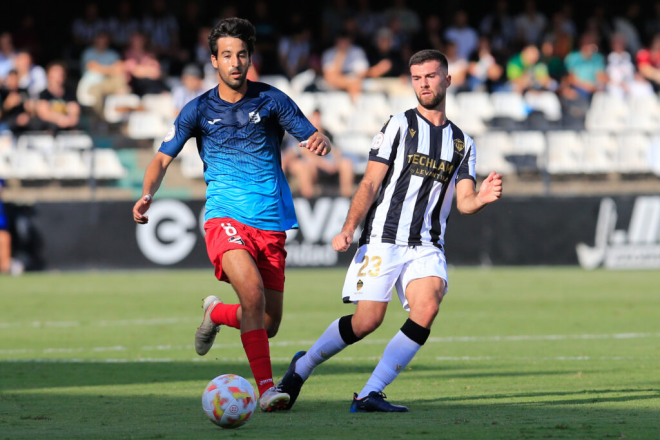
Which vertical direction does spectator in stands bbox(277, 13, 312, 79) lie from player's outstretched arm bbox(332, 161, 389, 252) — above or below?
above

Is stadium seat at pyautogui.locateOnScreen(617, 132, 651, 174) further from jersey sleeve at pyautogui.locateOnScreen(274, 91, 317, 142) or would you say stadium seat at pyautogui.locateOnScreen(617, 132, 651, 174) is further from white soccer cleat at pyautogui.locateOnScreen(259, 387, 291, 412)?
white soccer cleat at pyautogui.locateOnScreen(259, 387, 291, 412)

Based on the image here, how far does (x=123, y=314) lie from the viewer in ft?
39.3

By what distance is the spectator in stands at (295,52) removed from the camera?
809 inches

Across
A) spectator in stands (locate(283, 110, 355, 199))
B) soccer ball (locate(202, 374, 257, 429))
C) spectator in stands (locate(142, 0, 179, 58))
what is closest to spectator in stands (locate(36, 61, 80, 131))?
spectator in stands (locate(142, 0, 179, 58))

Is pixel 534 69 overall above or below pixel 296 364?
above

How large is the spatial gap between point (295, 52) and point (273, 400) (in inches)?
618

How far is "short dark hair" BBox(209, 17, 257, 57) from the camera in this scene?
20.1 ft

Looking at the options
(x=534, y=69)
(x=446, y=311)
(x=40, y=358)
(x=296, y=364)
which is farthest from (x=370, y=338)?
A: (x=534, y=69)

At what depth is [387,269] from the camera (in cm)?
595

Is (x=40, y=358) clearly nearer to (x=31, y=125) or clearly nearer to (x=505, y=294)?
(x=505, y=294)

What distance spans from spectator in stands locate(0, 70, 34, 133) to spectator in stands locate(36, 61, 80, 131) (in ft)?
0.80

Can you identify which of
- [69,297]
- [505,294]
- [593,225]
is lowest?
[69,297]

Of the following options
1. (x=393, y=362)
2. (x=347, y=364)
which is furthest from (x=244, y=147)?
(x=347, y=364)

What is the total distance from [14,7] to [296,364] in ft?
64.4
